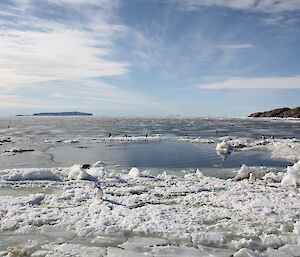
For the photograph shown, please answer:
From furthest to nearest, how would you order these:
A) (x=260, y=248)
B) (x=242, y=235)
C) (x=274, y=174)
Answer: (x=274, y=174) → (x=242, y=235) → (x=260, y=248)

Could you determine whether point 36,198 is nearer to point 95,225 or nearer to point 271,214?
point 95,225

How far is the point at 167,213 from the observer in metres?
12.8

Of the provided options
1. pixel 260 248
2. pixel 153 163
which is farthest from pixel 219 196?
pixel 153 163

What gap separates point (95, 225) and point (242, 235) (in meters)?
4.34

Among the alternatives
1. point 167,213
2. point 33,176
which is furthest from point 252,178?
point 33,176

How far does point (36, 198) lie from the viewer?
14812 mm

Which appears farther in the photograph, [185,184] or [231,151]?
[231,151]

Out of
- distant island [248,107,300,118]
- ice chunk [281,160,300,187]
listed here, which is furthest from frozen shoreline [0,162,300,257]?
distant island [248,107,300,118]

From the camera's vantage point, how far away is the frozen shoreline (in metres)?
10.2

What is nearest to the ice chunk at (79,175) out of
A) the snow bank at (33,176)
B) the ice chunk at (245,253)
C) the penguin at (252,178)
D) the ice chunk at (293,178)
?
the snow bank at (33,176)

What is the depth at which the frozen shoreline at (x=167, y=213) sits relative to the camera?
33.6 feet

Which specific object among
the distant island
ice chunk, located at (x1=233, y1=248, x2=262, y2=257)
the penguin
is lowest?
ice chunk, located at (x1=233, y1=248, x2=262, y2=257)

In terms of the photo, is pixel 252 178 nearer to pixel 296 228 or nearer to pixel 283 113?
pixel 296 228

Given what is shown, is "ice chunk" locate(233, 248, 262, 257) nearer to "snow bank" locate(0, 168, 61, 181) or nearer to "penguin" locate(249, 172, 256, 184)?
"penguin" locate(249, 172, 256, 184)
